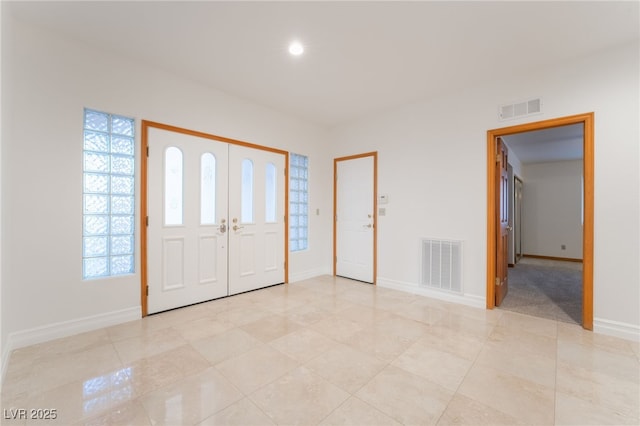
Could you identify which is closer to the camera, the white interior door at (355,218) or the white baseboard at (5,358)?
the white baseboard at (5,358)

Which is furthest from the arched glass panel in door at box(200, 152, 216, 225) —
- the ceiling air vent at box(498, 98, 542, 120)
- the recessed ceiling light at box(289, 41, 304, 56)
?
the ceiling air vent at box(498, 98, 542, 120)

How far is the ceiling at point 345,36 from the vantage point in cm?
220

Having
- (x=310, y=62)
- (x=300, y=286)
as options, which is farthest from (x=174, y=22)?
(x=300, y=286)

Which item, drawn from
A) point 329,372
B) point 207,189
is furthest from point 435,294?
point 207,189

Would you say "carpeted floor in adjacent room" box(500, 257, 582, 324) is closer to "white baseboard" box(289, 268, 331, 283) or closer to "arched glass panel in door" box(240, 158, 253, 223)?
"white baseboard" box(289, 268, 331, 283)

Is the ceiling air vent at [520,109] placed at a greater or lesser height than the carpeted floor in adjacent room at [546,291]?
greater

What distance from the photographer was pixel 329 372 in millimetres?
2012

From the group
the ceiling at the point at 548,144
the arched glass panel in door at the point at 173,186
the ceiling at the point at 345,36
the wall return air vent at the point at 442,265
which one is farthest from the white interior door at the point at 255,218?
the ceiling at the point at 548,144

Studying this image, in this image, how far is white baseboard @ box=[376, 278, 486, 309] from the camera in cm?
346

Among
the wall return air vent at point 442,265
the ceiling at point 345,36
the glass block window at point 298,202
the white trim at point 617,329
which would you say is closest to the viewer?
the ceiling at point 345,36

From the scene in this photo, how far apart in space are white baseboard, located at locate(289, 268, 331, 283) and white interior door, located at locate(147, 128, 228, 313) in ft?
4.01

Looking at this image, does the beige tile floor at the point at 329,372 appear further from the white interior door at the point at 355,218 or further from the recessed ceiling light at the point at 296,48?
the recessed ceiling light at the point at 296,48

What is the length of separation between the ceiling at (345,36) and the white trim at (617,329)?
2705mm

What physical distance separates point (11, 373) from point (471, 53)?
4771mm
